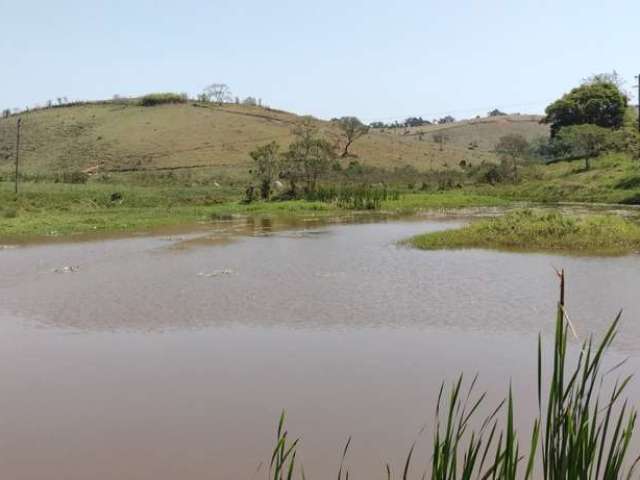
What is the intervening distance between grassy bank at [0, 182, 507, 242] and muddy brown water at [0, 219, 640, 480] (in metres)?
11.2

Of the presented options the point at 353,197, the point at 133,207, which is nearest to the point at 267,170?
the point at 353,197

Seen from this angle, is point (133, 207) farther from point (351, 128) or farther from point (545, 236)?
point (351, 128)

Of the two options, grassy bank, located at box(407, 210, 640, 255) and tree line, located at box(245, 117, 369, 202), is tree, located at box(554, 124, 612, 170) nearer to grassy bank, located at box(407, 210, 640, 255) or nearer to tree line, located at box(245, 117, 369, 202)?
tree line, located at box(245, 117, 369, 202)

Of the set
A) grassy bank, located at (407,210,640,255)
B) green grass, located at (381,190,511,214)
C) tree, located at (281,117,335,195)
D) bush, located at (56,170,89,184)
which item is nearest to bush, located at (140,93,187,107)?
bush, located at (56,170,89,184)

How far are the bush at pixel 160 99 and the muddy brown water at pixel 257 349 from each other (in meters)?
76.7

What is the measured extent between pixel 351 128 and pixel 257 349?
220ft

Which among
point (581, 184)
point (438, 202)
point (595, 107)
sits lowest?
point (438, 202)

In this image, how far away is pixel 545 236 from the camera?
2320 cm

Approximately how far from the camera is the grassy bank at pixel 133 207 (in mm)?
32688

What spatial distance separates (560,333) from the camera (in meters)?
2.81

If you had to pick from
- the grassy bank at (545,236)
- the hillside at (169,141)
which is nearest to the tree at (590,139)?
the hillside at (169,141)

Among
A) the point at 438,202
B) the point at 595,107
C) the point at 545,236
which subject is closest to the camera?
the point at 545,236

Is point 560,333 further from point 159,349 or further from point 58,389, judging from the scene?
point 159,349

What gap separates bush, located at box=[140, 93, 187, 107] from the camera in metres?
95.2
